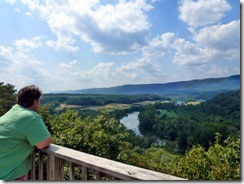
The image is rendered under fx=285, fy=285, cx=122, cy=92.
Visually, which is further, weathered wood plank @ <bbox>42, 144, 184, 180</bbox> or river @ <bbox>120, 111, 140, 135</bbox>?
river @ <bbox>120, 111, 140, 135</bbox>

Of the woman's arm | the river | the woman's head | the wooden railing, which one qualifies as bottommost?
the river

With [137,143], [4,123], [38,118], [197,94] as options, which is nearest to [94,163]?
[38,118]

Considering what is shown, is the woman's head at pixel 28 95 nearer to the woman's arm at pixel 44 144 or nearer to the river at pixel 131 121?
the woman's arm at pixel 44 144

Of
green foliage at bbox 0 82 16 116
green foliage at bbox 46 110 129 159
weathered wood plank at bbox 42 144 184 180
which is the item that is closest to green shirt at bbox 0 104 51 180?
weathered wood plank at bbox 42 144 184 180

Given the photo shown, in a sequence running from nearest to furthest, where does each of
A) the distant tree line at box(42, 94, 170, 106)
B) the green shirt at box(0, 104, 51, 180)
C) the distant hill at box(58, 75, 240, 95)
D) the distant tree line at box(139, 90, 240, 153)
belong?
the green shirt at box(0, 104, 51, 180), the distant tree line at box(139, 90, 240, 153), the distant hill at box(58, 75, 240, 95), the distant tree line at box(42, 94, 170, 106)

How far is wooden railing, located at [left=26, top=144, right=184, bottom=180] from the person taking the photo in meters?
1.00

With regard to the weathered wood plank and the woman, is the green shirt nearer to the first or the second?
the woman

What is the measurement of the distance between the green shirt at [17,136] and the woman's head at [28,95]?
31 millimetres

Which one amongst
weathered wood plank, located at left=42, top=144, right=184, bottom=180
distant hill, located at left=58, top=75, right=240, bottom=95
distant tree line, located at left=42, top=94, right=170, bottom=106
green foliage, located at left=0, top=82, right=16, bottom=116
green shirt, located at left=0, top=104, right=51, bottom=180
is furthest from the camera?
green foliage, located at left=0, top=82, right=16, bottom=116

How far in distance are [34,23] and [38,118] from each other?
257 cm

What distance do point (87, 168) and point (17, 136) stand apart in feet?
1.29

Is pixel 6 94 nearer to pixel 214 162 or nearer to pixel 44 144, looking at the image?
pixel 214 162

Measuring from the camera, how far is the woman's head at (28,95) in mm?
1418

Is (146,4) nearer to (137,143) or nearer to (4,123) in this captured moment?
(4,123)
